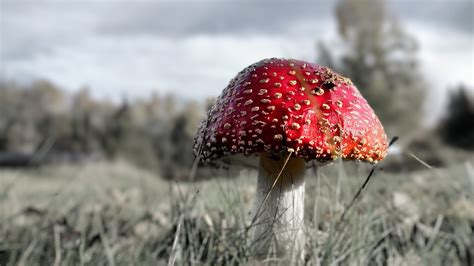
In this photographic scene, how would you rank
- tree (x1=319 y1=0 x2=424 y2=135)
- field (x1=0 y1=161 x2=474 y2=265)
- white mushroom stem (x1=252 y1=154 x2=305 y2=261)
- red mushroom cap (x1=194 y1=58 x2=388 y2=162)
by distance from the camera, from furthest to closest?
tree (x1=319 y1=0 x2=424 y2=135)
white mushroom stem (x1=252 y1=154 x2=305 y2=261)
field (x1=0 y1=161 x2=474 y2=265)
red mushroom cap (x1=194 y1=58 x2=388 y2=162)

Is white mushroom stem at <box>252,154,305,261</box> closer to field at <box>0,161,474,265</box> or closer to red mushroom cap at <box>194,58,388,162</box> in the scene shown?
field at <box>0,161,474,265</box>

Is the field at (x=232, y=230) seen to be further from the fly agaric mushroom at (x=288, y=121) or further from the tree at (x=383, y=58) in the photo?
the tree at (x=383, y=58)

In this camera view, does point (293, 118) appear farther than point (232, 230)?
No

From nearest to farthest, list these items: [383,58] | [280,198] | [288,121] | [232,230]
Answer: [288,121] → [232,230] → [280,198] → [383,58]

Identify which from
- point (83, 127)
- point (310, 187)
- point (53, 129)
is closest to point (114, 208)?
point (310, 187)

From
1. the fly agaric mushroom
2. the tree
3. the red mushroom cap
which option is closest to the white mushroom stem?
the fly agaric mushroom

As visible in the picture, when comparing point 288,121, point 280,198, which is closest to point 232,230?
point 280,198

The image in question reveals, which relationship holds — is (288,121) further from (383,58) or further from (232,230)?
(383,58)
